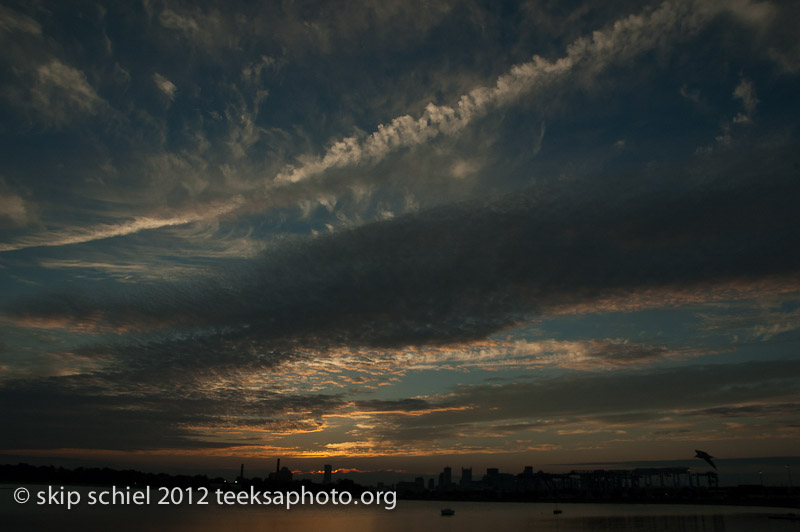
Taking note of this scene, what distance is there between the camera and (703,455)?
106250mm

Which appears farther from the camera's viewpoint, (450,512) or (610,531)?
(450,512)

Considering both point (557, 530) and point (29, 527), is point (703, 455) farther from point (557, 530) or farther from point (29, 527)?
point (29, 527)

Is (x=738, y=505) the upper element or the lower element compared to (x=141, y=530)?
lower

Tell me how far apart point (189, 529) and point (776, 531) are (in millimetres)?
115442

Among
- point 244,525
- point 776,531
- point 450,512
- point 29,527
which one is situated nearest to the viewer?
point 776,531

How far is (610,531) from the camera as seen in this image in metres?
108

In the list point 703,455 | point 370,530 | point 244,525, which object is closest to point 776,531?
point 703,455

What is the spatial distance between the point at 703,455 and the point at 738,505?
5063 inches

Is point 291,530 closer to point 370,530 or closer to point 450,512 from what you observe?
point 370,530

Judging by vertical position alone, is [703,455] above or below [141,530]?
above

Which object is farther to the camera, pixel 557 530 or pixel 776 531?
pixel 557 530

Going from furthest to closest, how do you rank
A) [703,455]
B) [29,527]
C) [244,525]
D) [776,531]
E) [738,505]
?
1. [738,505]
2. [244,525]
3. [703,455]
4. [29,527]
5. [776,531]

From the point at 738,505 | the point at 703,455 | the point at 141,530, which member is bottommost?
the point at 738,505

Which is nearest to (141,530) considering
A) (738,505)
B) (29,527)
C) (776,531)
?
(29,527)
